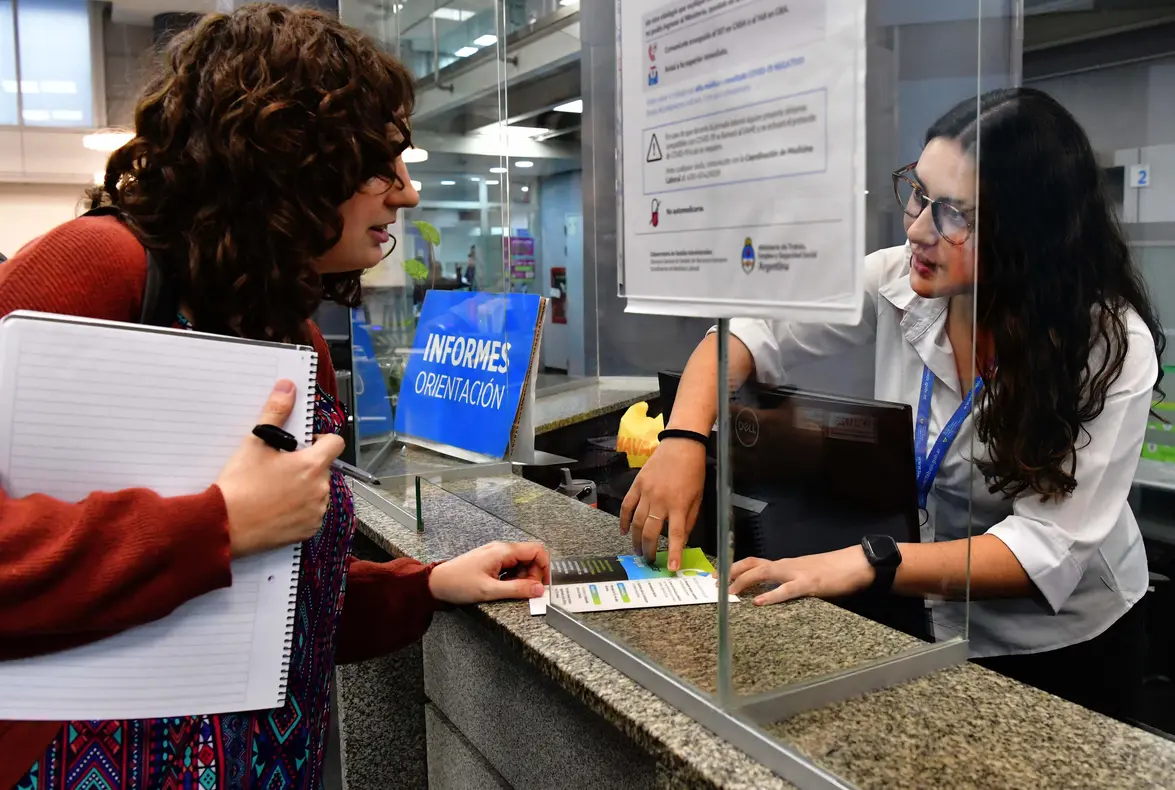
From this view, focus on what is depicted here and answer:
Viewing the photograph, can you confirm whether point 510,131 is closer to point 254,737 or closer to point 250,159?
point 250,159

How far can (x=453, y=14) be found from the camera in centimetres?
214

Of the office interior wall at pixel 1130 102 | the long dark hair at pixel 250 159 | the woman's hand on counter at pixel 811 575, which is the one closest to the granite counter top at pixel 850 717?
the woman's hand on counter at pixel 811 575

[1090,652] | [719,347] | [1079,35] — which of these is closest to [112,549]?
[719,347]

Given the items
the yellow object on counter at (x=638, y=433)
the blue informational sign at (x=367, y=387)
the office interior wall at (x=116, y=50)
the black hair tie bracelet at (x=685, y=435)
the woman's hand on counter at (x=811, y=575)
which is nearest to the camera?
the woman's hand on counter at (x=811, y=575)

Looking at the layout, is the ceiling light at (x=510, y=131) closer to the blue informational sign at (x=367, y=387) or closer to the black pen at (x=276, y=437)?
the blue informational sign at (x=367, y=387)

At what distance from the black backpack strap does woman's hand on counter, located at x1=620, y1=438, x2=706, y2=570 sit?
659mm

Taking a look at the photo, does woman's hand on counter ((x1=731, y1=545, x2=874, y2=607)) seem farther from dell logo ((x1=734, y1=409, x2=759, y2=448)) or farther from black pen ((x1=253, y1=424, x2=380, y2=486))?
black pen ((x1=253, y1=424, x2=380, y2=486))

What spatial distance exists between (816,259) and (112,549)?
68 centimetres

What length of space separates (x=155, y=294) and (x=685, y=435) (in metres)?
0.67

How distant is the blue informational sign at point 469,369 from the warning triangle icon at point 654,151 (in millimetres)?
972

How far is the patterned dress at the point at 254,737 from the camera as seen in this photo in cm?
82

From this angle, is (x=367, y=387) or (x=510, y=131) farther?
(x=367, y=387)

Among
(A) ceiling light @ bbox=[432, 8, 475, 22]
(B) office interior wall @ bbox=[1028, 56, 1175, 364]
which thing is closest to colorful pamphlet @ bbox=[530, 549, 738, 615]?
(A) ceiling light @ bbox=[432, 8, 475, 22]

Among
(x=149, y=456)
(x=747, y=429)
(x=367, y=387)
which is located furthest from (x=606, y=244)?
(x=367, y=387)
